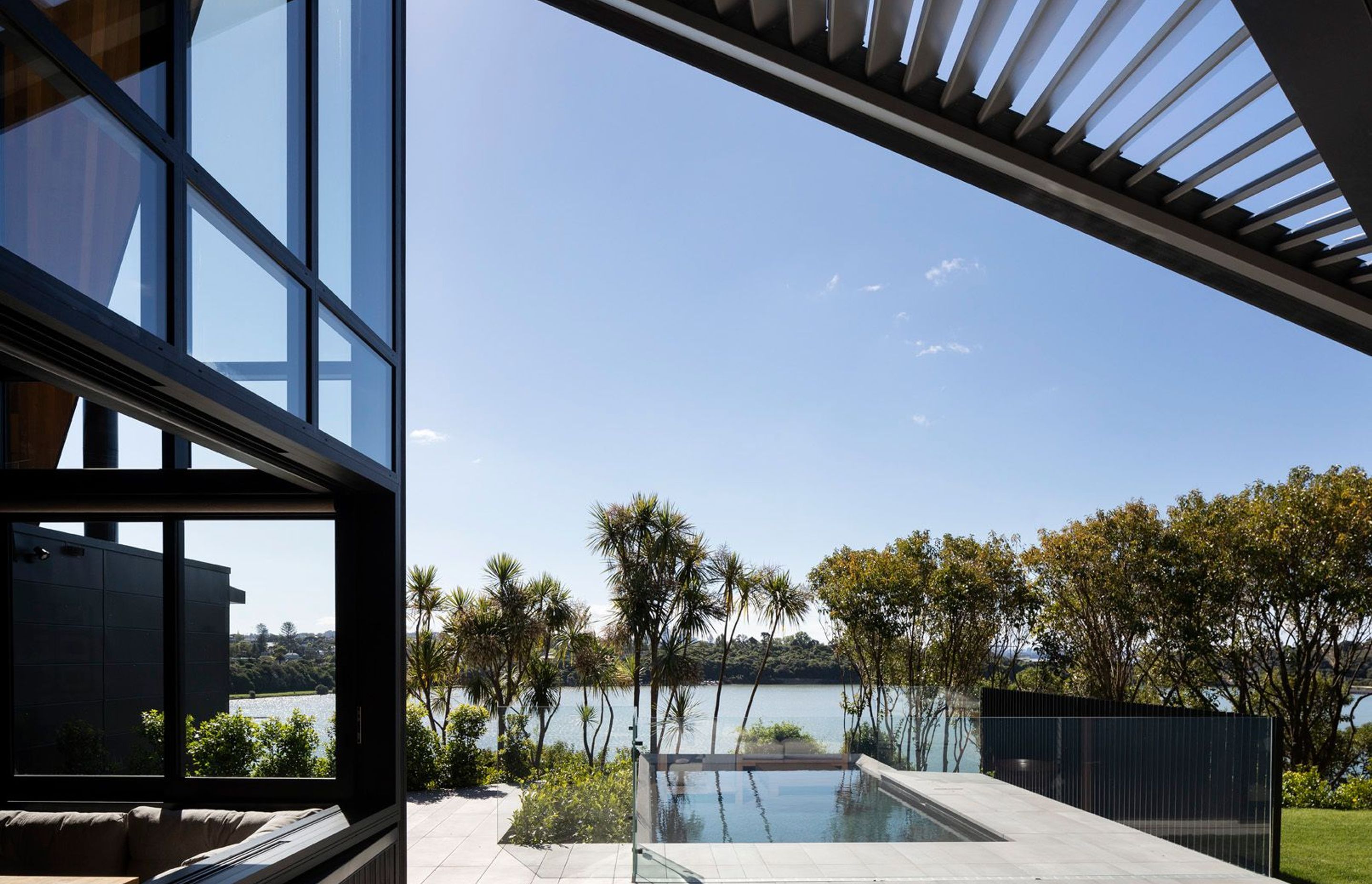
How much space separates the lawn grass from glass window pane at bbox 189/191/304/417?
23.6 feet

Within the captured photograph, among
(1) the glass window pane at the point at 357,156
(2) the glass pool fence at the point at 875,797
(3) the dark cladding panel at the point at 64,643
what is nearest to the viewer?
(1) the glass window pane at the point at 357,156

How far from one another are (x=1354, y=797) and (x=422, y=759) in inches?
391

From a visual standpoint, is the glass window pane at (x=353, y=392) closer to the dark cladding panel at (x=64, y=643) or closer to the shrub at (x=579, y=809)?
the dark cladding panel at (x=64, y=643)

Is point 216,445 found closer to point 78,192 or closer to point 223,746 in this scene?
point 78,192

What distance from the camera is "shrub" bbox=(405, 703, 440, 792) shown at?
9.90 metres

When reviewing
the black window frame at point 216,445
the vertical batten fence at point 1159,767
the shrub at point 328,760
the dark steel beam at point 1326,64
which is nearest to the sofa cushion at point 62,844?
the black window frame at point 216,445

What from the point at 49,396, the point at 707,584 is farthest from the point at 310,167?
the point at 707,584

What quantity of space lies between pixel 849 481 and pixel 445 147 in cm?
1311

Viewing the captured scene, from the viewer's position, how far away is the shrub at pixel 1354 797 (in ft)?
29.4

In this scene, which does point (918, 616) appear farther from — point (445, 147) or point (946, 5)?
point (946, 5)

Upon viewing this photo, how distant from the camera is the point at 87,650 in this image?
440 centimetres

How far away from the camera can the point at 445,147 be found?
11.3 m

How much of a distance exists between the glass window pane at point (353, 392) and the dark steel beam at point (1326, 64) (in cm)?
289

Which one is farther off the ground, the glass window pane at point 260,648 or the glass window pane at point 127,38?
the glass window pane at point 127,38
